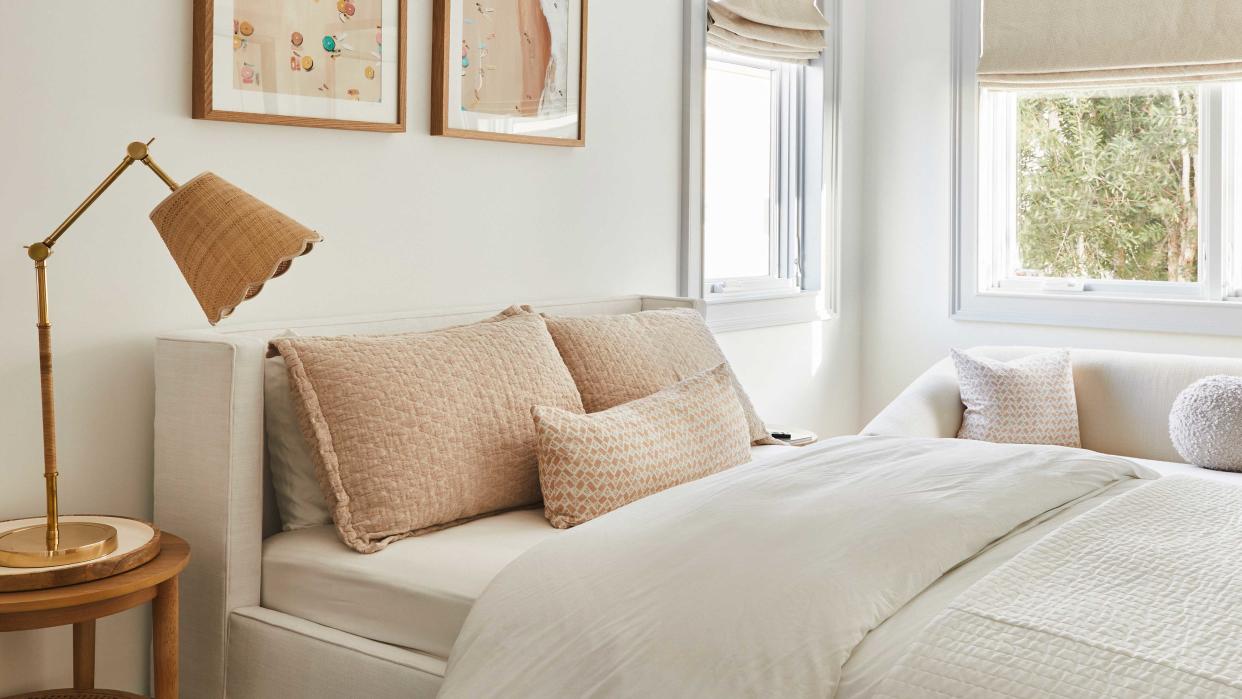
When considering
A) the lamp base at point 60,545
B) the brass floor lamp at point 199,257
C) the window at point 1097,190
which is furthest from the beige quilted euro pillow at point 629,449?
the window at point 1097,190

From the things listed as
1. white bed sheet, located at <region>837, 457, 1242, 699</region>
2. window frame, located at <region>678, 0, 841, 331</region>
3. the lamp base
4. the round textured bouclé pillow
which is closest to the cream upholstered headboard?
the lamp base

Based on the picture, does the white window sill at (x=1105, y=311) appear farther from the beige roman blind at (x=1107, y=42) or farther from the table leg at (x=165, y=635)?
the table leg at (x=165, y=635)

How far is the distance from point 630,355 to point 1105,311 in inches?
87.7

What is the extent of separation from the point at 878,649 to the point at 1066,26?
3.27 meters

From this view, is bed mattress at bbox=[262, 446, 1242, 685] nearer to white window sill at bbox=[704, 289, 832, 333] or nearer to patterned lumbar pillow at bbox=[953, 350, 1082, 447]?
patterned lumbar pillow at bbox=[953, 350, 1082, 447]

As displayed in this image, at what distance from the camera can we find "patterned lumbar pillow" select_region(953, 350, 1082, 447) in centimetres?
356

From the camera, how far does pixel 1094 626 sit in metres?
1.47

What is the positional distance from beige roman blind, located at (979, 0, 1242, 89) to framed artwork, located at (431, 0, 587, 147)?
6.15ft

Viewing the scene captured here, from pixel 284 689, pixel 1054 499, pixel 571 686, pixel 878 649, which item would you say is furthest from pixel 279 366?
pixel 1054 499

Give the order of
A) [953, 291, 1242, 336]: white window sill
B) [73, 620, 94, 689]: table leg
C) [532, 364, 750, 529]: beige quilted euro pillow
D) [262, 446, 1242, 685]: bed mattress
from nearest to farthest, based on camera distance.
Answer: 1. [262, 446, 1242, 685]: bed mattress
2. [73, 620, 94, 689]: table leg
3. [532, 364, 750, 529]: beige quilted euro pillow
4. [953, 291, 1242, 336]: white window sill

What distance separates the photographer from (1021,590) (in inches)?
62.9

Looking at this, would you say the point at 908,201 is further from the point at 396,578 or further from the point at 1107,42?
the point at 396,578

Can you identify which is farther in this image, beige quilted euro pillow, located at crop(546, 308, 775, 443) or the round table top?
beige quilted euro pillow, located at crop(546, 308, 775, 443)

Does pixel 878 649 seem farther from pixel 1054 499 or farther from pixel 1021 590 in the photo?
pixel 1054 499
